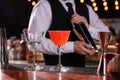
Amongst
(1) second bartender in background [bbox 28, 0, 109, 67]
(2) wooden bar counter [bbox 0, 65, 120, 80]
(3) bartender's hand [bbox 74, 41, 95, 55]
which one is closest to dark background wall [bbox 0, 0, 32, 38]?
(1) second bartender in background [bbox 28, 0, 109, 67]

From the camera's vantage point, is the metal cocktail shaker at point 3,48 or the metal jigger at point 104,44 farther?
the metal cocktail shaker at point 3,48

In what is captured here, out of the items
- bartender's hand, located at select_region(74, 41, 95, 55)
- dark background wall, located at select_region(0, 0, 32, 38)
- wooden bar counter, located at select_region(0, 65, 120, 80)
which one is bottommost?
wooden bar counter, located at select_region(0, 65, 120, 80)

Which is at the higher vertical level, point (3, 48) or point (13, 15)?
point (13, 15)

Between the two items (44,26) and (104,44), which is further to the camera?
(44,26)

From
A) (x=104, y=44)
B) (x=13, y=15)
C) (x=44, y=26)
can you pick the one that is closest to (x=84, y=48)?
(x=44, y=26)

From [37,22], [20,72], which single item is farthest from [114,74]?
[37,22]

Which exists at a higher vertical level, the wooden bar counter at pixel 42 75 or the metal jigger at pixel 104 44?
the metal jigger at pixel 104 44

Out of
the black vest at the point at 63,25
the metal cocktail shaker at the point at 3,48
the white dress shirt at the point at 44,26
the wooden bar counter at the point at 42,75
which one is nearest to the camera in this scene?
the wooden bar counter at the point at 42,75

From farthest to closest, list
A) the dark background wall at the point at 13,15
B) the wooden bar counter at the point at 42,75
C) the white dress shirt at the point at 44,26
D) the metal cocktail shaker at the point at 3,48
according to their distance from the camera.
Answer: the dark background wall at the point at 13,15
the white dress shirt at the point at 44,26
the metal cocktail shaker at the point at 3,48
the wooden bar counter at the point at 42,75

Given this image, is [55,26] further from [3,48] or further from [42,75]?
[42,75]

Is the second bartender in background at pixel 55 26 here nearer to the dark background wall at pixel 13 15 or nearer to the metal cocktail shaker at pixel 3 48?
the metal cocktail shaker at pixel 3 48

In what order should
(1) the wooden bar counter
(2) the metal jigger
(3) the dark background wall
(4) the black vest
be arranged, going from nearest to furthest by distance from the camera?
(1) the wooden bar counter, (2) the metal jigger, (4) the black vest, (3) the dark background wall

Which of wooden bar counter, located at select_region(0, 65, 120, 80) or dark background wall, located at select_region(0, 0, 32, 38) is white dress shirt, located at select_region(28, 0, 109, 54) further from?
dark background wall, located at select_region(0, 0, 32, 38)

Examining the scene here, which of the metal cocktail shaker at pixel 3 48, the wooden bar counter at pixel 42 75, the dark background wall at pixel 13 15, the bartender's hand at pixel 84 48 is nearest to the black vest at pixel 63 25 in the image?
the bartender's hand at pixel 84 48
